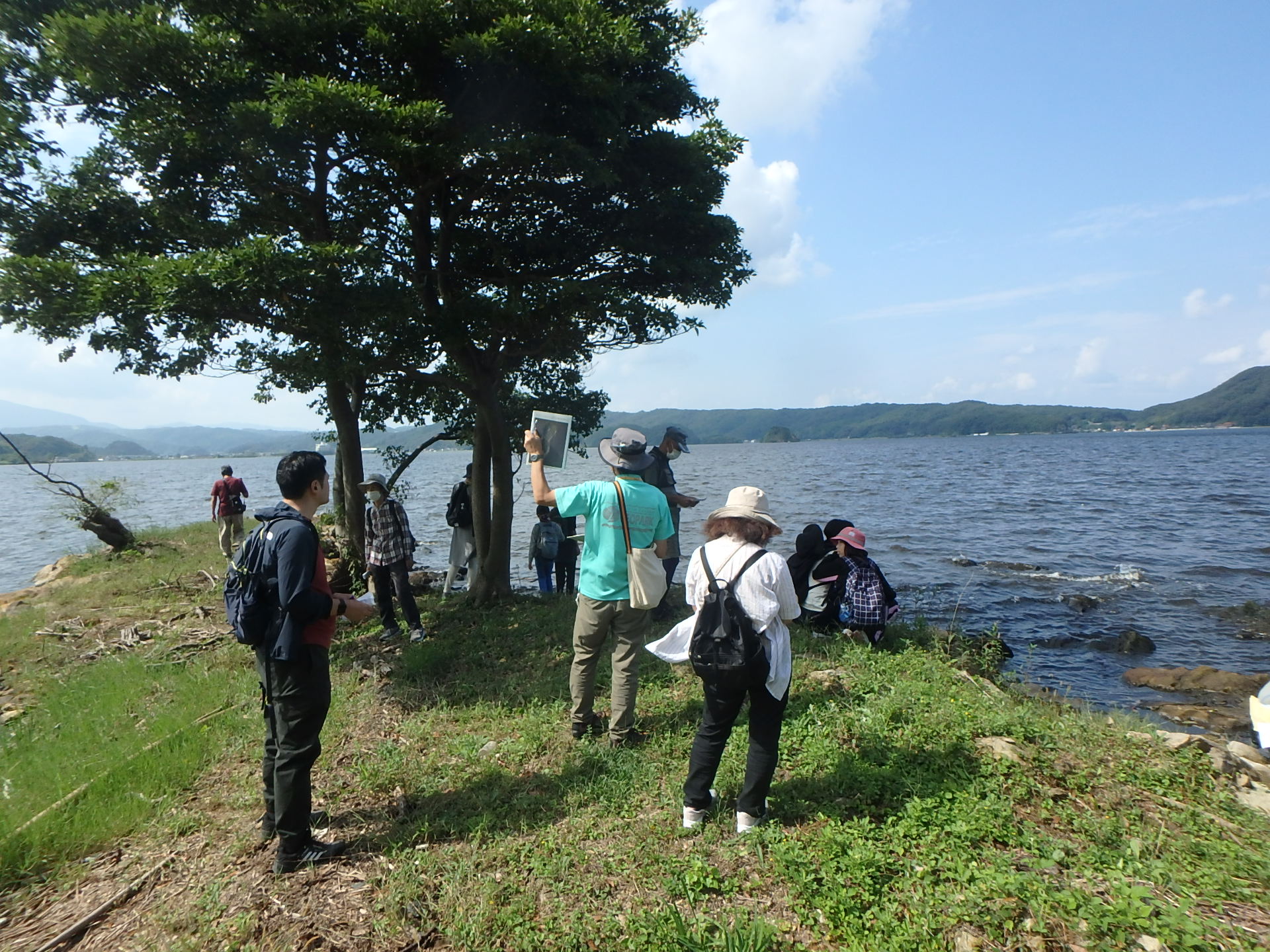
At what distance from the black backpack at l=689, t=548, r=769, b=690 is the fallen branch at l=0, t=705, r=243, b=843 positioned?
13.2 ft

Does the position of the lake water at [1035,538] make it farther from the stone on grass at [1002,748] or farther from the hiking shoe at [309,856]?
the hiking shoe at [309,856]

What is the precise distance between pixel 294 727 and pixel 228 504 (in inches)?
496

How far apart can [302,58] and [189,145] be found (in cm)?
132

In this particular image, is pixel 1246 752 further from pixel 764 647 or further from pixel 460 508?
pixel 460 508

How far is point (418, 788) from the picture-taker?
4.62 meters

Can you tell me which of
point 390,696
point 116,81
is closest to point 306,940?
point 390,696

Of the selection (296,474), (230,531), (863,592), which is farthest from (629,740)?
(230,531)

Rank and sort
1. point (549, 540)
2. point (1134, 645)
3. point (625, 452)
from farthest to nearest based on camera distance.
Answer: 1. point (1134, 645)
2. point (549, 540)
3. point (625, 452)

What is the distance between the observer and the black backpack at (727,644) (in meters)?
3.69

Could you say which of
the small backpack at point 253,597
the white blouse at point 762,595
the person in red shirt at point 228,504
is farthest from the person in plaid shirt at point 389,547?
the person in red shirt at point 228,504

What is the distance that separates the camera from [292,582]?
3.62 m

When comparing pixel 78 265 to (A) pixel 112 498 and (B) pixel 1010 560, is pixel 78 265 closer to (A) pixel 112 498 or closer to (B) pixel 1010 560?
(A) pixel 112 498

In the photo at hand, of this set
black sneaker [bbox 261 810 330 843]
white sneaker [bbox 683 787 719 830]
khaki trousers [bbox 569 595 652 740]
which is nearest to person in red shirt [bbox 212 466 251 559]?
black sneaker [bbox 261 810 330 843]

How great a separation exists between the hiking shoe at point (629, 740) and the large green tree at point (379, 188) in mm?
4237
